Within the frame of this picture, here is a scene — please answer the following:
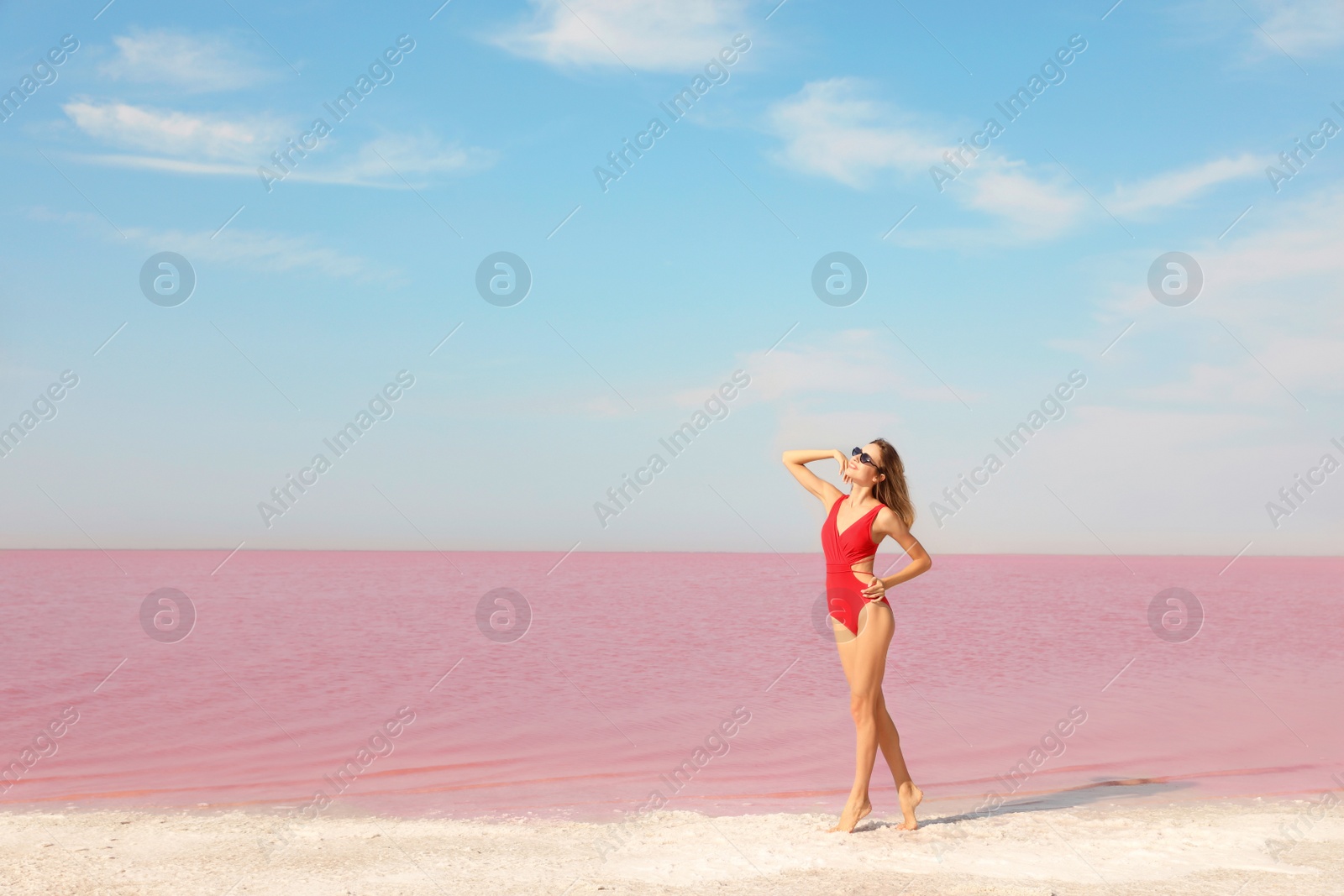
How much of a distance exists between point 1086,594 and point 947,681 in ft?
95.9

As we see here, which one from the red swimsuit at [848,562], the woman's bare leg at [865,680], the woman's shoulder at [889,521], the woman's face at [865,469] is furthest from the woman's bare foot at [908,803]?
the woman's face at [865,469]

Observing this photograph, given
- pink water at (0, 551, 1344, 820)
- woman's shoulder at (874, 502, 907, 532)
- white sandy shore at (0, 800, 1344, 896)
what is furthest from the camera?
pink water at (0, 551, 1344, 820)

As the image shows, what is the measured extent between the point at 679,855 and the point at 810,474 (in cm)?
252

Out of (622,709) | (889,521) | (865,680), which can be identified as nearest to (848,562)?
(889,521)

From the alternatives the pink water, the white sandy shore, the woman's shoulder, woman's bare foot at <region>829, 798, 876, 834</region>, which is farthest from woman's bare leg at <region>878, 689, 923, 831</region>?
the pink water

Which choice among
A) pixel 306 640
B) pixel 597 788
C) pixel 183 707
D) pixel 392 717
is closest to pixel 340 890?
pixel 597 788

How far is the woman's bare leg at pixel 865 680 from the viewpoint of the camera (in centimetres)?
614

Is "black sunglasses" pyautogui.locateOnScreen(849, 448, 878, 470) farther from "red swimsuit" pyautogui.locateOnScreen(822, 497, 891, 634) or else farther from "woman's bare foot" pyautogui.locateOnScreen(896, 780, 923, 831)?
"woman's bare foot" pyautogui.locateOnScreen(896, 780, 923, 831)

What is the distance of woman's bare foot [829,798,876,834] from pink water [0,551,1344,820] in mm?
1302

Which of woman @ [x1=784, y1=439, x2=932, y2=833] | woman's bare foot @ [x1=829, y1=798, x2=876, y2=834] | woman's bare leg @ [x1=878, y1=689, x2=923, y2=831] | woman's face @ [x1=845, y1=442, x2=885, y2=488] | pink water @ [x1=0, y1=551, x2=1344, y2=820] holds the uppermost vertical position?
woman's face @ [x1=845, y1=442, x2=885, y2=488]

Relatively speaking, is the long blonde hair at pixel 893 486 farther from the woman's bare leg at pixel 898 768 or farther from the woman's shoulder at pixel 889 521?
the woman's bare leg at pixel 898 768

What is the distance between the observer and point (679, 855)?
5.75m

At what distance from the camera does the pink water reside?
26.9 feet

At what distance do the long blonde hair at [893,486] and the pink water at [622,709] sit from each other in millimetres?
2655
